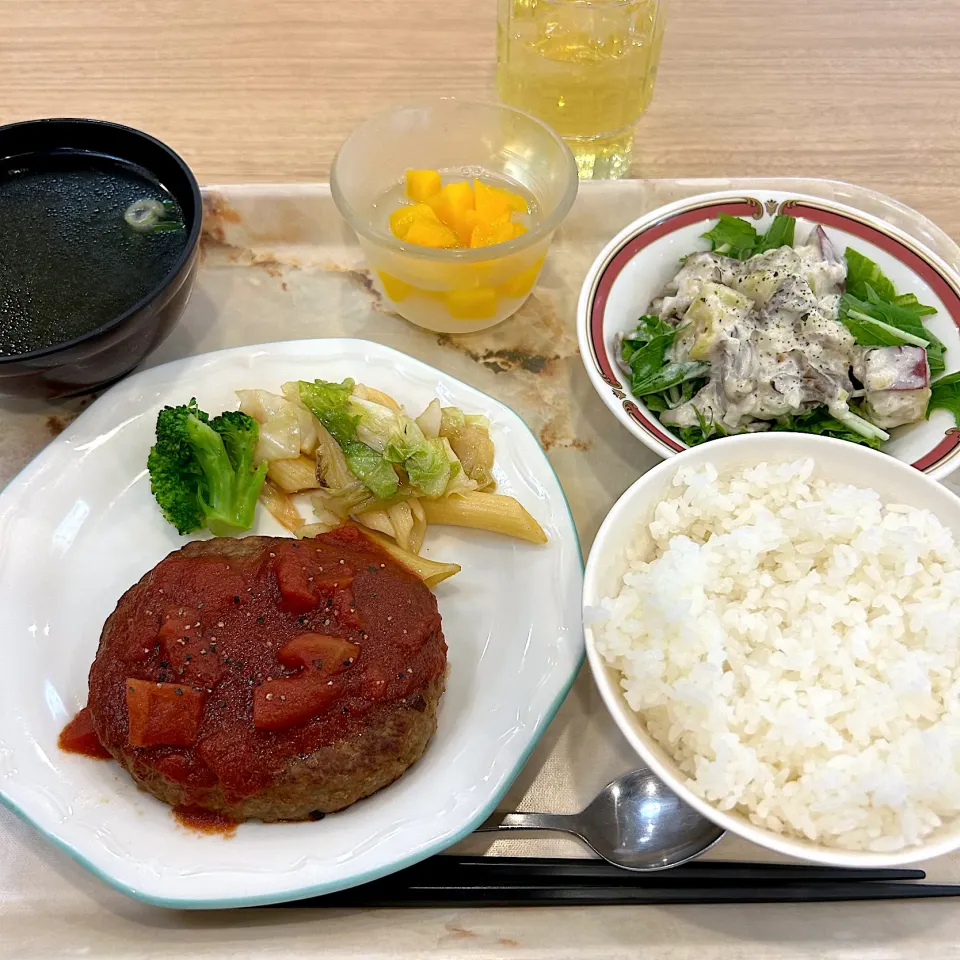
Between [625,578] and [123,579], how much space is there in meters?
1.36

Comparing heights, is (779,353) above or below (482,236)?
below

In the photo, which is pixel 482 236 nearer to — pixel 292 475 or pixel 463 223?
pixel 463 223

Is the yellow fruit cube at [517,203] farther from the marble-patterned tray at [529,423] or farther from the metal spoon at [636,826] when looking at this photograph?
the metal spoon at [636,826]

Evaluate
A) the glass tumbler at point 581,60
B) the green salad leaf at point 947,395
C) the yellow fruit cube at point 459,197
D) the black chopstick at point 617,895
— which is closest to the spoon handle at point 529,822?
the black chopstick at point 617,895

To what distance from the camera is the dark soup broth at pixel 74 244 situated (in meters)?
2.19

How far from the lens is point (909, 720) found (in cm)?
167

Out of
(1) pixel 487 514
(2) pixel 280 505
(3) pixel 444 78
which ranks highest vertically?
(3) pixel 444 78

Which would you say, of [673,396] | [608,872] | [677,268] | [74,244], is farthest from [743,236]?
[74,244]

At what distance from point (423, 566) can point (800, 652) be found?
3.11 ft

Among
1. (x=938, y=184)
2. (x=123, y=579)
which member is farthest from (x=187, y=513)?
(x=938, y=184)

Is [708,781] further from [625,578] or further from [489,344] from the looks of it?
[489,344]

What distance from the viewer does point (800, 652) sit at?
1.71 metres

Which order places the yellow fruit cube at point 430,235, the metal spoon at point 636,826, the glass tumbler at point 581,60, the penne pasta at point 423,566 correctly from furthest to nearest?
1. the glass tumbler at point 581,60
2. the yellow fruit cube at point 430,235
3. the penne pasta at point 423,566
4. the metal spoon at point 636,826

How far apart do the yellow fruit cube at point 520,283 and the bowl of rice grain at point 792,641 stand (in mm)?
913
